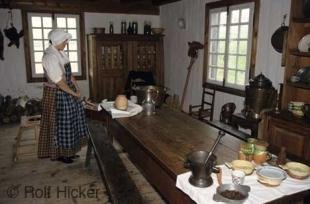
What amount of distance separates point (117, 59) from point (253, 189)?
15.5 feet

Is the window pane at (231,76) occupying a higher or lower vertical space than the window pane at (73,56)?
lower

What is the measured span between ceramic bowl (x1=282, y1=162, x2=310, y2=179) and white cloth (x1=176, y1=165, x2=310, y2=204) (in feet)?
0.08

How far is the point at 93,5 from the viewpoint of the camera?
5.89 metres

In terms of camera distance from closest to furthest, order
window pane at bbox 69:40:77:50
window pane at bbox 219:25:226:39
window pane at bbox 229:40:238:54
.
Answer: window pane at bbox 229:40:238:54, window pane at bbox 219:25:226:39, window pane at bbox 69:40:77:50

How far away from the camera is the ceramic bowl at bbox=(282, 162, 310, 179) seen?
1516mm

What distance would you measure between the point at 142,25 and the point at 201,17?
71.7 inches

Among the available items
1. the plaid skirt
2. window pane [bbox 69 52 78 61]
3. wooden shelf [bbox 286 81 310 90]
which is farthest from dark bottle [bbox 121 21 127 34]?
wooden shelf [bbox 286 81 310 90]

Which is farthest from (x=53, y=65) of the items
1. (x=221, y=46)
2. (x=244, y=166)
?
(x=221, y=46)

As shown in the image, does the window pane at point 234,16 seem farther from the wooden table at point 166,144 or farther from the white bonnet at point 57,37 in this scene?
the white bonnet at point 57,37

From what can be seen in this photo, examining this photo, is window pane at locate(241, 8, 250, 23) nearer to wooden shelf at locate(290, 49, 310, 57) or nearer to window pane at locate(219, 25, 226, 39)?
window pane at locate(219, 25, 226, 39)

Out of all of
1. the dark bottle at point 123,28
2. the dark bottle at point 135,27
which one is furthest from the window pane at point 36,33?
the dark bottle at point 135,27

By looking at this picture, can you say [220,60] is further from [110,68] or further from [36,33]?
[36,33]

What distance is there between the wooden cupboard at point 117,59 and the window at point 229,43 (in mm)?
1477

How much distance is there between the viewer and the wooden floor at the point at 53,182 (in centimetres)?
275
